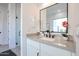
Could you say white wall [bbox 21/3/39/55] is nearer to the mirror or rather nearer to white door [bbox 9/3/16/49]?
the mirror

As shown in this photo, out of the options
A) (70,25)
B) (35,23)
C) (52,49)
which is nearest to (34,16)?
(35,23)

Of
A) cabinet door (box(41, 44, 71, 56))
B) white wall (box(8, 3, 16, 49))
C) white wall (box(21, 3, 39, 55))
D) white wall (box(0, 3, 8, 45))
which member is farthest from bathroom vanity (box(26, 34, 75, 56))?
white wall (box(0, 3, 8, 45))

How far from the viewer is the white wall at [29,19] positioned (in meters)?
3.42

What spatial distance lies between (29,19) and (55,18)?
0.92 metres

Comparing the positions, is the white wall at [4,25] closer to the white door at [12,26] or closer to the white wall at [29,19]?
the white door at [12,26]

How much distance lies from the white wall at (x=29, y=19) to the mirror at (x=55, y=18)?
0.20 meters

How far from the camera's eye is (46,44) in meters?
2.09

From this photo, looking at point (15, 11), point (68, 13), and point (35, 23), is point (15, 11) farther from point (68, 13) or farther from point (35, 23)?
point (68, 13)

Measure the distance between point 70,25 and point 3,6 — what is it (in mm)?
5010

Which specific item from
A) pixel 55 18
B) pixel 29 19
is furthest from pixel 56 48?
pixel 29 19

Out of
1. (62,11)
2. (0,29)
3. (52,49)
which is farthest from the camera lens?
(0,29)

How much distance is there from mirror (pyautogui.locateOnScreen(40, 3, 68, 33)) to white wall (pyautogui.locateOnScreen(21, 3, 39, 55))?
199mm

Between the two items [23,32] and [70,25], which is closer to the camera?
[70,25]

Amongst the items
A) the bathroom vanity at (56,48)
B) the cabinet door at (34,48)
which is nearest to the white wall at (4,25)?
A: the cabinet door at (34,48)
